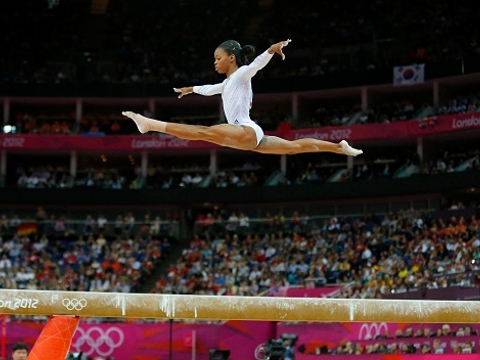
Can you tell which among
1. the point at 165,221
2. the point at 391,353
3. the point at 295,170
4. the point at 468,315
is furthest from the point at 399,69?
the point at 468,315

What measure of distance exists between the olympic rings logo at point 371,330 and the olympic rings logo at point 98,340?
727 cm

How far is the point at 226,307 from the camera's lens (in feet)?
32.8

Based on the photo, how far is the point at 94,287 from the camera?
30.4 metres

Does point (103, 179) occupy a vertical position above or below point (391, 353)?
above

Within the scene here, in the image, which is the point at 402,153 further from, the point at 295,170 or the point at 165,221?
the point at 165,221

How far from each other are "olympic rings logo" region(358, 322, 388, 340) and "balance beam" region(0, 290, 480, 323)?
1309cm

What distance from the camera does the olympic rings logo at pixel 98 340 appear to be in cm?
2597

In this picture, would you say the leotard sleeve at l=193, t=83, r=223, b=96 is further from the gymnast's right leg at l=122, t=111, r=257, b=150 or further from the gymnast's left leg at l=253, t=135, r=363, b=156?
the gymnast's left leg at l=253, t=135, r=363, b=156

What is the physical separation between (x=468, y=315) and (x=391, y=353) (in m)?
10.3

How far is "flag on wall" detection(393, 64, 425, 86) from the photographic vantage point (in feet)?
116

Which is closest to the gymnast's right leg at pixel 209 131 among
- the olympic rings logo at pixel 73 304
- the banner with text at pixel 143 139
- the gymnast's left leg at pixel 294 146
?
the gymnast's left leg at pixel 294 146

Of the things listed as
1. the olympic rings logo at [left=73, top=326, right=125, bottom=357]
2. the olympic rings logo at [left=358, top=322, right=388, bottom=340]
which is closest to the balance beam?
the olympic rings logo at [left=358, top=322, right=388, bottom=340]

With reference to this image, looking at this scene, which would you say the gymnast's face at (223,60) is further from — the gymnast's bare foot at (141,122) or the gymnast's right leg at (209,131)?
the gymnast's bare foot at (141,122)

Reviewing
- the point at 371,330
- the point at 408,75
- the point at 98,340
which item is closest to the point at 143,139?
the point at 408,75
